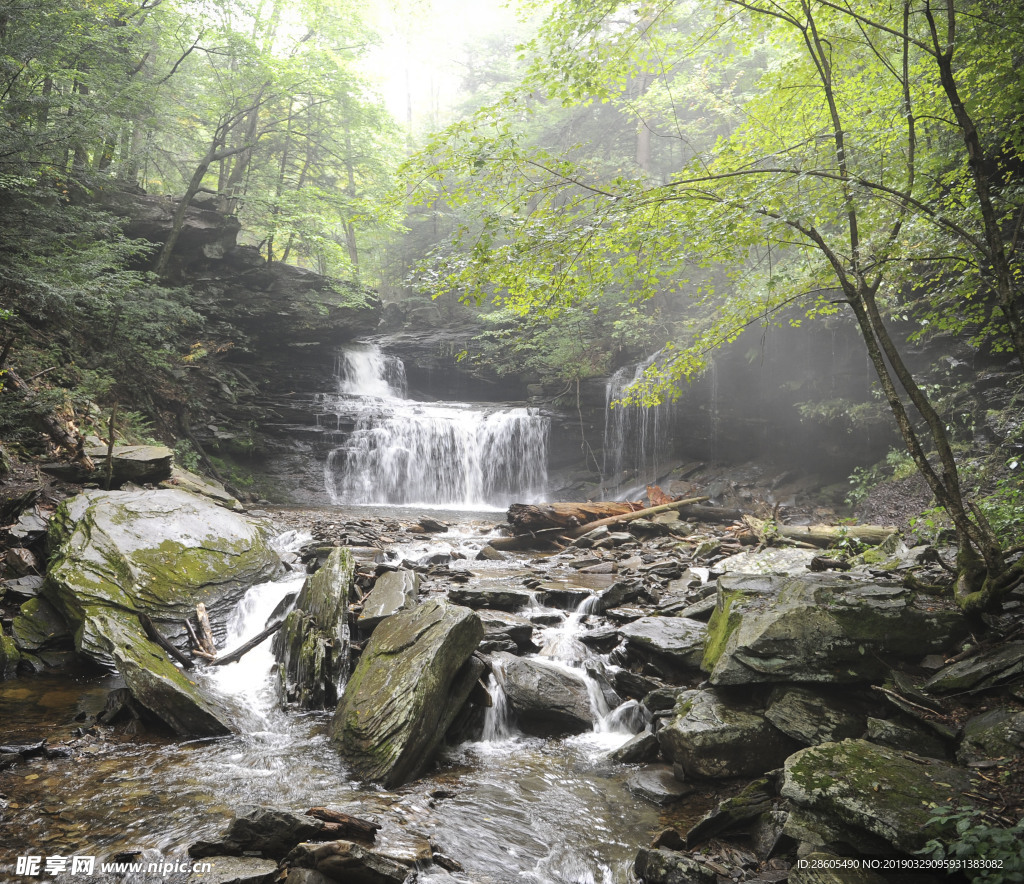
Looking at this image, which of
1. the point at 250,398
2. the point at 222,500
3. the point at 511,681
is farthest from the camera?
the point at 250,398

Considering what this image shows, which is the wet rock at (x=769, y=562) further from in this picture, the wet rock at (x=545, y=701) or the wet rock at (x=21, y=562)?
the wet rock at (x=21, y=562)

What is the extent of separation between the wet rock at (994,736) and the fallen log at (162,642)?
6.26 m

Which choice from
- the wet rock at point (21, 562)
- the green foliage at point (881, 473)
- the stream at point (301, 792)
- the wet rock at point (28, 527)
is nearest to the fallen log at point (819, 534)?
the green foliage at point (881, 473)

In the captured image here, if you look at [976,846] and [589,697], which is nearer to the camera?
[976,846]

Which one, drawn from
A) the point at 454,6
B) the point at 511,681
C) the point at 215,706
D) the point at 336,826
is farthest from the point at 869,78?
the point at 454,6

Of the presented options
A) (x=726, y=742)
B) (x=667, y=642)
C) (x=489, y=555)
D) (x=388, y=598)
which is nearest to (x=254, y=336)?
(x=489, y=555)

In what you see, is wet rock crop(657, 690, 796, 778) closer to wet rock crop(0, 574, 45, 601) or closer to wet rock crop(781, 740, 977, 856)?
wet rock crop(781, 740, 977, 856)

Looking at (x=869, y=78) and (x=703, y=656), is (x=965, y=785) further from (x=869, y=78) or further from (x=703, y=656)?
(x=869, y=78)

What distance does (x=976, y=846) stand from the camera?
7.07 feet

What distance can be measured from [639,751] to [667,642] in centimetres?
122

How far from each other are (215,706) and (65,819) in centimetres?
148

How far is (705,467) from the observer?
57.9ft

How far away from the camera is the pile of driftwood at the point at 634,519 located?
9.15 m

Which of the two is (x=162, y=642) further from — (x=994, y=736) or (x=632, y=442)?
(x=632, y=442)
